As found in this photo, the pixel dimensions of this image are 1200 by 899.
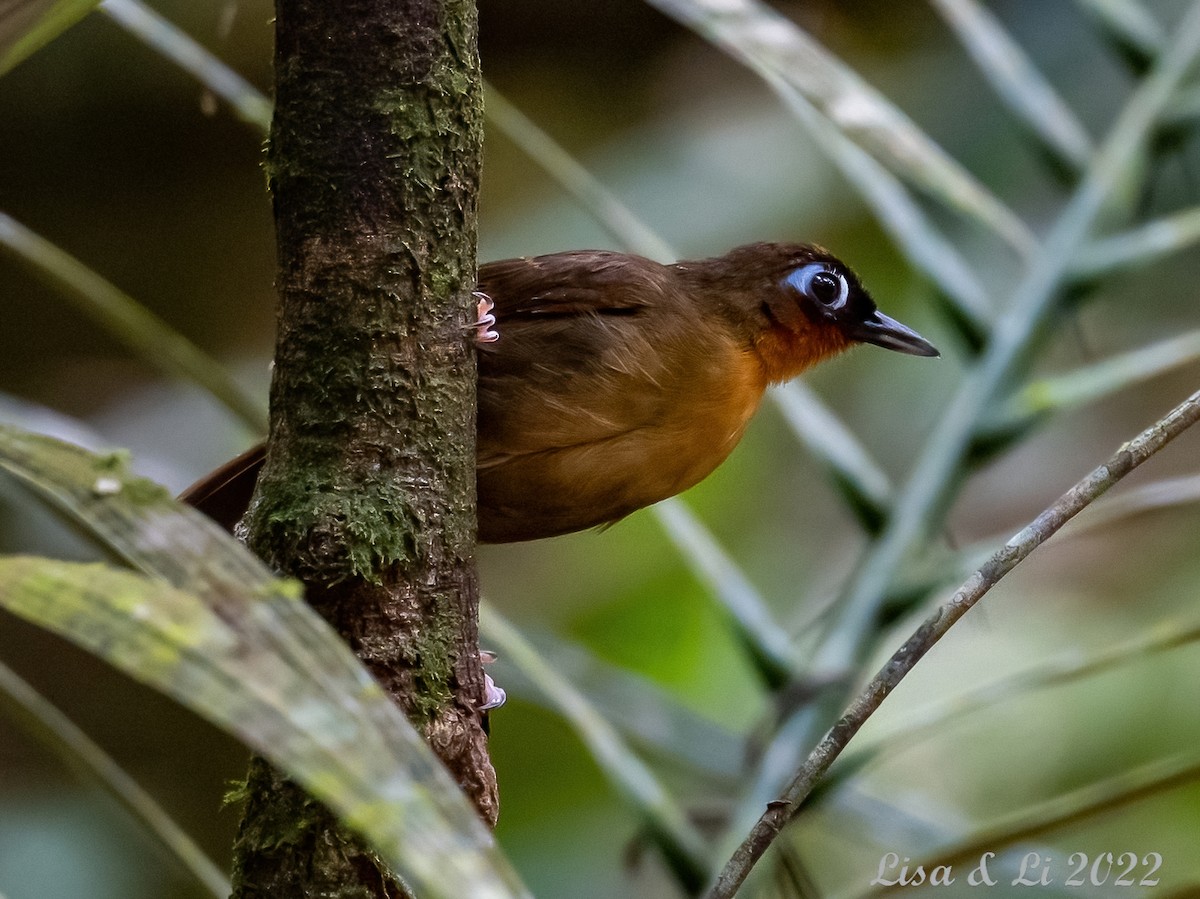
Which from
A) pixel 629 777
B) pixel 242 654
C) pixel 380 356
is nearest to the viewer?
pixel 242 654

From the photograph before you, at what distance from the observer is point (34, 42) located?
119cm

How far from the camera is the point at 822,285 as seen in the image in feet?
11.5

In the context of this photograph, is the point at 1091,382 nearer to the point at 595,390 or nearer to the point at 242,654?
the point at 595,390

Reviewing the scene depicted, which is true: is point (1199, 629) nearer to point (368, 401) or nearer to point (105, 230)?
point (368, 401)

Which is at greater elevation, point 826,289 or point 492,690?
point 826,289

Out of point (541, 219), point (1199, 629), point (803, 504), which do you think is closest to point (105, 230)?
point (541, 219)

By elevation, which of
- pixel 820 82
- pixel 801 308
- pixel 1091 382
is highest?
pixel 801 308

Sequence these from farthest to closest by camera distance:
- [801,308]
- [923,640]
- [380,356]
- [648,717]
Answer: [801,308] < [648,717] < [380,356] < [923,640]

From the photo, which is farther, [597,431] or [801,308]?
[801,308]

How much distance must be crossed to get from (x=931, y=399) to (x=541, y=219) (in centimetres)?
176

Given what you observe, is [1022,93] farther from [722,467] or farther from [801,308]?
[722,467]

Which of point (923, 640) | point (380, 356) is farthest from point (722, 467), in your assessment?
point (923, 640)

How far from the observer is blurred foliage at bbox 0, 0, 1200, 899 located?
4176 millimetres

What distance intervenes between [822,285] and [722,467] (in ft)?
4.25
